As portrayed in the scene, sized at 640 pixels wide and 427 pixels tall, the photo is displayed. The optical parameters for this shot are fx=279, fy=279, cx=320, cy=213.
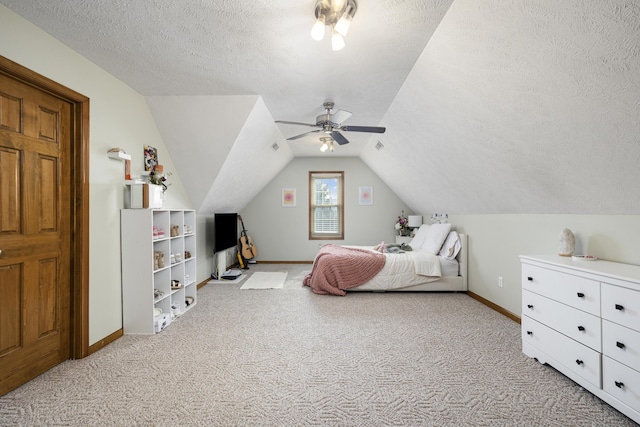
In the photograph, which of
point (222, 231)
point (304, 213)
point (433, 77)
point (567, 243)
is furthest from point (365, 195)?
point (567, 243)

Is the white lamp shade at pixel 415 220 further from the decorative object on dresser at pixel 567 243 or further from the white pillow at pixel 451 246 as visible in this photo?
the decorative object on dresser at pixel 567 243

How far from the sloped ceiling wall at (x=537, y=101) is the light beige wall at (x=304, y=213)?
10.9ft

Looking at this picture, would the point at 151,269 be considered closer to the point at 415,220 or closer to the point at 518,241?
the point at 518,241

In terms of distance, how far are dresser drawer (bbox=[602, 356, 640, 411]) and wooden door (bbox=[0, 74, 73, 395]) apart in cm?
379

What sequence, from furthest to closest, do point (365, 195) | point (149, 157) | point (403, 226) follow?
point (365, 195) < point (403, 226) < point (149, 157)

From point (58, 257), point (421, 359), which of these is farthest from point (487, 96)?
point (58, 257)

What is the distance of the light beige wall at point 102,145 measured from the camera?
6.81 feet

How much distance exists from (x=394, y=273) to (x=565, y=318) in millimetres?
2281

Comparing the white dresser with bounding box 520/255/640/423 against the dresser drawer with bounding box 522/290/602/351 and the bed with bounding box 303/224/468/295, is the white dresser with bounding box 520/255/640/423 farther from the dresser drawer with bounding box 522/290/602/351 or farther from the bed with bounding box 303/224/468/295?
the bed with bounding box 303/224/468/295

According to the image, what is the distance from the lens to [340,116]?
2.99m

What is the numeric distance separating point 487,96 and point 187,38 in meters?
2.28

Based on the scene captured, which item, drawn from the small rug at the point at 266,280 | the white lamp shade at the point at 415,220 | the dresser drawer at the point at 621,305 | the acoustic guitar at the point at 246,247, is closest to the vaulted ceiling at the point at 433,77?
the dresser drawer at the point at 621,305

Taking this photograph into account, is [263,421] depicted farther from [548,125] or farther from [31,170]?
[548,125]

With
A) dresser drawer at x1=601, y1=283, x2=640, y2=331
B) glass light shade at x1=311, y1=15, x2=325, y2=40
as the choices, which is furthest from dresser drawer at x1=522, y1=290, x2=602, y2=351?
glass light shade at x1=311, y1=15, x2=325, y2=40
